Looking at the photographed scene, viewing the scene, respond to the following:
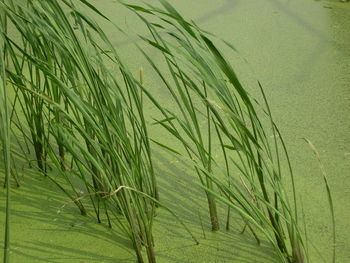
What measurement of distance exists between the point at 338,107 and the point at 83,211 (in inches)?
32.8

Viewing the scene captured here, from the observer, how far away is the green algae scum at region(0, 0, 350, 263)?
0.95m

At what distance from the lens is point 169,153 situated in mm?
1495

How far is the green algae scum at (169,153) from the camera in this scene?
3.12ft

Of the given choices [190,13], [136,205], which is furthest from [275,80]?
[136,205]

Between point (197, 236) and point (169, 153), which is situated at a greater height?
point (169, 153)

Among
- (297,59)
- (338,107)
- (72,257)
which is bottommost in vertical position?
(72,257)

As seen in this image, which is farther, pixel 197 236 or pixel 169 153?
pixel 169 153

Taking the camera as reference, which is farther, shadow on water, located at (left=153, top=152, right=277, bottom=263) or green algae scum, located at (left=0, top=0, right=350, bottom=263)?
shadow on water, located at (left=153, top=152, right=277, bottom=263)

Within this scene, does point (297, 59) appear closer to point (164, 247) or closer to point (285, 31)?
point (285, 31)

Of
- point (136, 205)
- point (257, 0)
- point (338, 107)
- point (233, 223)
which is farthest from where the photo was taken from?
point (257, 0)

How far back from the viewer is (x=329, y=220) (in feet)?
4.17

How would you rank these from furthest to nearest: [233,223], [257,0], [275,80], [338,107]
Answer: [257,0] < [275,80] < [338,107] < [233,223]

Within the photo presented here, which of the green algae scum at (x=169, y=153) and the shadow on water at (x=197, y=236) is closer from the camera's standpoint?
the green algae scum at (x=169, y=153)

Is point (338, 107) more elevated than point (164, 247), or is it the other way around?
point (338, 107)
